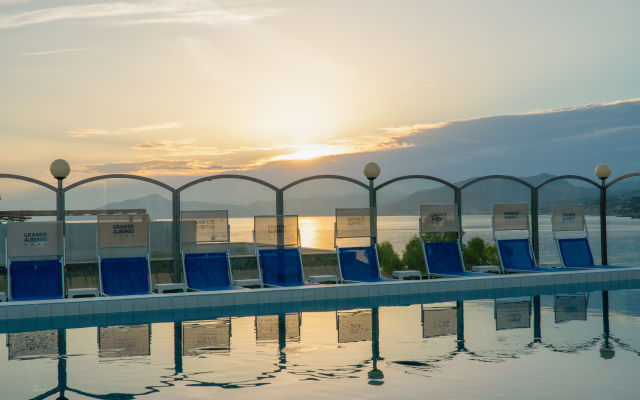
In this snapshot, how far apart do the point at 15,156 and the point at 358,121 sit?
37.3ft

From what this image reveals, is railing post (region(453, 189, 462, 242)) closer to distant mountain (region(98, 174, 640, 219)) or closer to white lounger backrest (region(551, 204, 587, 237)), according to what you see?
distant mountain (region(98, 174, 640, 219))

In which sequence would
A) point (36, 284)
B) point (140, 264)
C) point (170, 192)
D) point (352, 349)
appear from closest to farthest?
point (352, 349)
point (36, 284)
point (140, 264)
point (170, 192)

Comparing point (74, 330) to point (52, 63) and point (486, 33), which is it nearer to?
point (52, 63)

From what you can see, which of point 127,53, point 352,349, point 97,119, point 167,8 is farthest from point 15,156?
point 352,349

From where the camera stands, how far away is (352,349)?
576 centimetres

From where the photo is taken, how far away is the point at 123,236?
9.70 meters

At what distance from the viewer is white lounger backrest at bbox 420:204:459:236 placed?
11.6 meters

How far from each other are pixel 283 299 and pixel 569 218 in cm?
770

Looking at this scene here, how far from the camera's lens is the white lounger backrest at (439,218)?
1161 centimetres

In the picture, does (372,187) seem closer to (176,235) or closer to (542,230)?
(176,235)

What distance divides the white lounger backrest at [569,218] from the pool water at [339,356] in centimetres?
523

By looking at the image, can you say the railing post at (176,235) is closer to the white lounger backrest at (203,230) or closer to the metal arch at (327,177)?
the white lounger backrest at (203,230)

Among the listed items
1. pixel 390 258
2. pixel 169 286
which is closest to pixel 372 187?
pixel 390 258

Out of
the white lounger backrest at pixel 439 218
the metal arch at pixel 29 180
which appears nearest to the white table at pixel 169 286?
the metal arch at pixel 29 180
